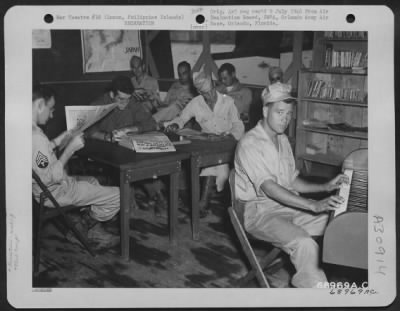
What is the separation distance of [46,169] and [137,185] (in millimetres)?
405

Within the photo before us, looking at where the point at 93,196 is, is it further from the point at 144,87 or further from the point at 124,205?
the point at 144,87

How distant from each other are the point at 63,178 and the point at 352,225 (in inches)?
41.3

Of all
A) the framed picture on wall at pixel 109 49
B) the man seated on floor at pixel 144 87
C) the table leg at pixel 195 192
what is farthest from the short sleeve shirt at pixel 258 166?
the framed picture on wall at pixel 109 49

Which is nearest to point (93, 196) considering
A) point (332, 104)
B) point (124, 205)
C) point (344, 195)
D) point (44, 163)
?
point (124, 205)

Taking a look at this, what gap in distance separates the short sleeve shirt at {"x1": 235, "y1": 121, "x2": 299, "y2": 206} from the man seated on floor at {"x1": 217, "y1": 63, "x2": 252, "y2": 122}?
94mm

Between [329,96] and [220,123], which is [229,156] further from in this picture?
[329,96]

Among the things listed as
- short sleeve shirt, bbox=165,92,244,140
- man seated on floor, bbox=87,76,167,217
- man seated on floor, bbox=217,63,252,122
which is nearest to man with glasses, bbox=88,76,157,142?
man seated on floor, bbox=87,76,167,217

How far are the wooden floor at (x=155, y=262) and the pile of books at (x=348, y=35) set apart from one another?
0.77 m

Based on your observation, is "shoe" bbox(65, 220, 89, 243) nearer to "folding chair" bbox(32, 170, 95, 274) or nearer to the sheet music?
"folding chair" bbox(32, 170, 95, 274)

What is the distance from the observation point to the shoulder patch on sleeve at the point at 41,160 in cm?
200

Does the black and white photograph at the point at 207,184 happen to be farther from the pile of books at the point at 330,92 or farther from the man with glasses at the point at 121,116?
the pile of books at the point at 330,92

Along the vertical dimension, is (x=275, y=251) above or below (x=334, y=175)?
below

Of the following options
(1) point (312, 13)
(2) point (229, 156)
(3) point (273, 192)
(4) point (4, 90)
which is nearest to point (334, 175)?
(3) point (273, 192)

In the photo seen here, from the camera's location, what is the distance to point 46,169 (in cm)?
202
